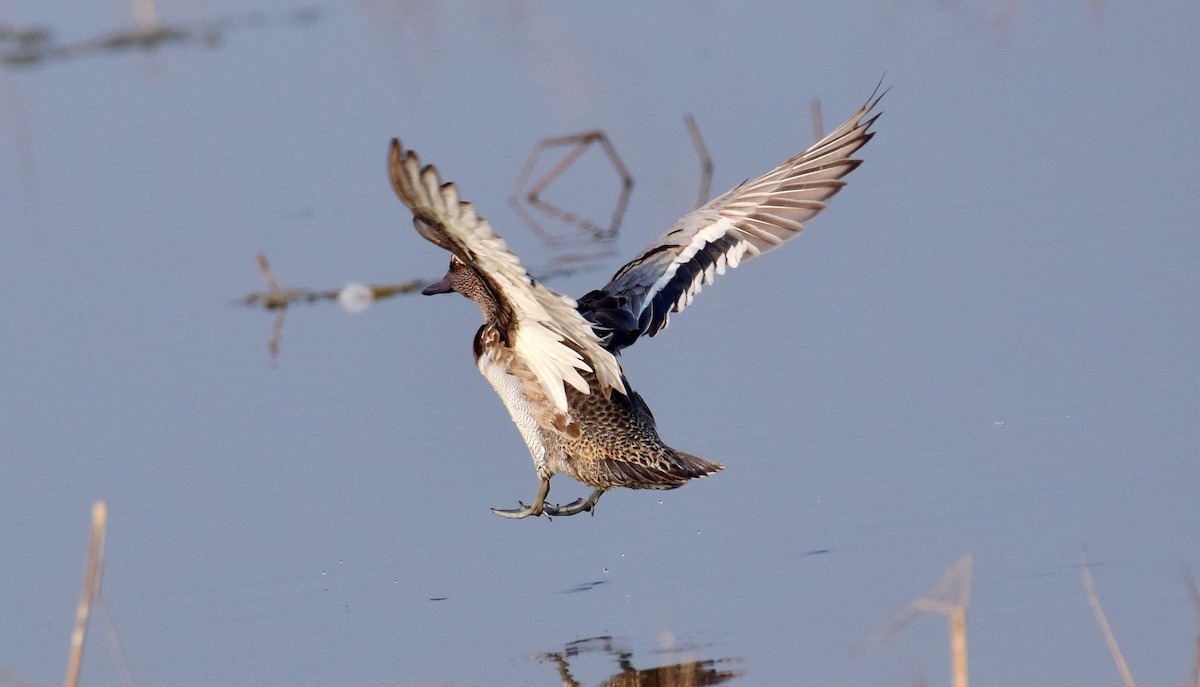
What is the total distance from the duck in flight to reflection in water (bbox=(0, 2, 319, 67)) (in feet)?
34.0

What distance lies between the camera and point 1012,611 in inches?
194

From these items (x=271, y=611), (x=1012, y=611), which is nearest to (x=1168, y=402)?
(x=1012, y=611)

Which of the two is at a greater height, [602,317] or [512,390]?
[602,317]

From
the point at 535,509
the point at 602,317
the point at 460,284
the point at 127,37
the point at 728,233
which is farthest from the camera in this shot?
the point at 127,37

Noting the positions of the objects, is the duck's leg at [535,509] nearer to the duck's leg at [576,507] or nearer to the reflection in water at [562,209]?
the duck's leg at [576,507]

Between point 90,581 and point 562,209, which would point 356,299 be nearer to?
point 562,209

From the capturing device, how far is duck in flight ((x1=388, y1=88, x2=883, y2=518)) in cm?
511

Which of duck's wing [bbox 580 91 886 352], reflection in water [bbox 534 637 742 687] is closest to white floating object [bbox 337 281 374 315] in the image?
duck's wing [bbox 580 91 886 352]

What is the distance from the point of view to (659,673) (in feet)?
15.8

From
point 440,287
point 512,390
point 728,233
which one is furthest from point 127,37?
point 512,390

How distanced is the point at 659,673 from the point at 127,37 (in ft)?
42.2

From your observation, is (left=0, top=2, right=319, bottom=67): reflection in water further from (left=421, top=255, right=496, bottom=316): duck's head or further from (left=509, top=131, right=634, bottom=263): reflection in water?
(left=421, top=255, right=496, bottom=316): duck's head

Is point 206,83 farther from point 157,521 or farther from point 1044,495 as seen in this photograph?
point 1044,495

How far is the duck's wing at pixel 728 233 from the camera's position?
6.09m
